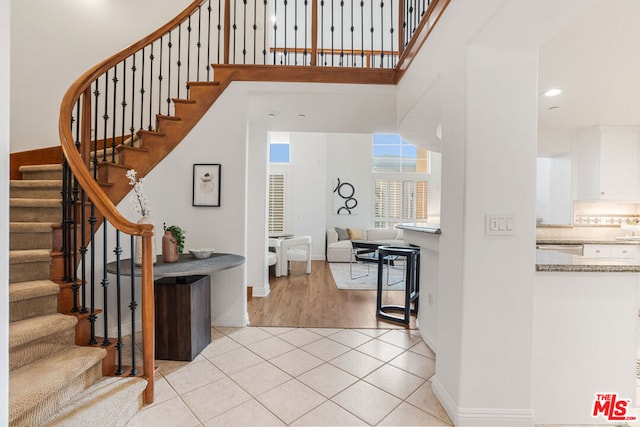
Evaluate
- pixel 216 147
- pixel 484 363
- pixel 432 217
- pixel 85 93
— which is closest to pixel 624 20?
pixel 484 363

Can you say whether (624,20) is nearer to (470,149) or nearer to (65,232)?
→ (470,149)

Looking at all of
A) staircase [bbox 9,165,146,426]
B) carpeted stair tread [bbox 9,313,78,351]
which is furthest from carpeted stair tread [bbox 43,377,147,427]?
carpeted stair tread [bbox 9,313,78,351]

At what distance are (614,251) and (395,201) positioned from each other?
15.2 ft

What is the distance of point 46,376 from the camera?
5.02 ft

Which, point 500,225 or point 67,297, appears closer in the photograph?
point 500,225

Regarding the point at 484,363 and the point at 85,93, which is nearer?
the point at 484,363

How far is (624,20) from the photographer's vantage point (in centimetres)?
176

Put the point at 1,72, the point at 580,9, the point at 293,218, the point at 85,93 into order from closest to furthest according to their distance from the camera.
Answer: the point at 1,72
the point at 580,9
the point at 85,93
the point at 293,218

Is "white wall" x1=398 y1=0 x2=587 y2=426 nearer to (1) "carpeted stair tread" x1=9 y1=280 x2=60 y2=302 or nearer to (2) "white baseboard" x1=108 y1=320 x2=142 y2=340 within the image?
(1) "carpeted stair tread" x1=9 y1=280 x2=60 y2=302

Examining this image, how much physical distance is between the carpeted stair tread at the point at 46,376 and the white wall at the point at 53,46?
2.86 metres

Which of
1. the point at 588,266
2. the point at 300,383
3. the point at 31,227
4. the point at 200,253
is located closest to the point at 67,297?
the point at 31,227

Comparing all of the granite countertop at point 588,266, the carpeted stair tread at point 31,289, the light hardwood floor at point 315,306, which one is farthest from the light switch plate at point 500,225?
the carpeted stair tread at point 31,289

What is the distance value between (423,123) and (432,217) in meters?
5.27

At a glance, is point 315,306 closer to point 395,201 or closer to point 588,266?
point 588,266
